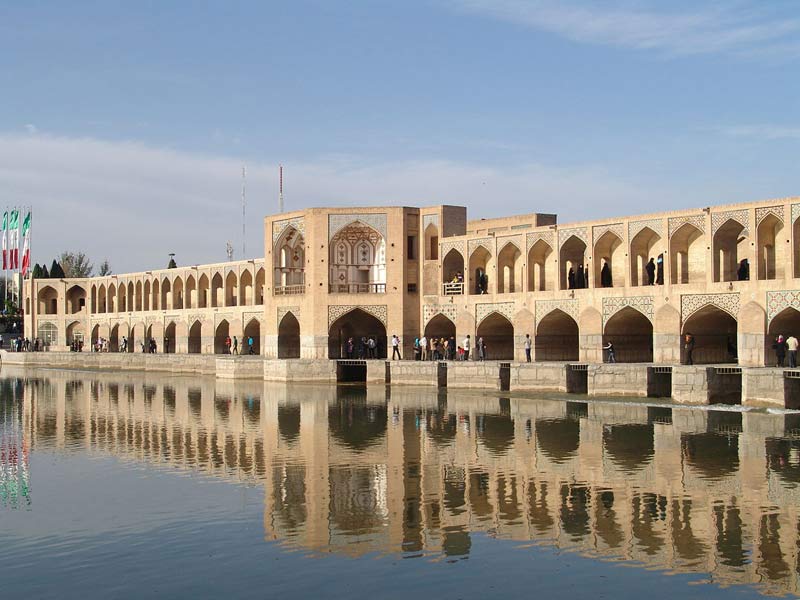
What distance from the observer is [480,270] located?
2827cm

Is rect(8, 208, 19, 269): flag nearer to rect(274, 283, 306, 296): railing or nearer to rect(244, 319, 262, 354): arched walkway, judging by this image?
rect(244, 319, 262, 354): arched walkway

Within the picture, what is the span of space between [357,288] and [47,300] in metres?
25.6

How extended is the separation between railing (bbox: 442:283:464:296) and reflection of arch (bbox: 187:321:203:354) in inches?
573

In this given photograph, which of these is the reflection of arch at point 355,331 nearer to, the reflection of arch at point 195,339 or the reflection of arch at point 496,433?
the reflection of arch at point 195,339

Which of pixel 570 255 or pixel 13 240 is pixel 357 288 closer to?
pixel 570 255

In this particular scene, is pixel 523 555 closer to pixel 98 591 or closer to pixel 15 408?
pixel 98 591

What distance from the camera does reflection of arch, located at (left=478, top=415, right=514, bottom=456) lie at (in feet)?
48.6

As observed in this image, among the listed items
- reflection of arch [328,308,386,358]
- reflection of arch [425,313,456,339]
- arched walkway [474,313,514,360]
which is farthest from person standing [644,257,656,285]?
reflection of arch [328,308,386,358]

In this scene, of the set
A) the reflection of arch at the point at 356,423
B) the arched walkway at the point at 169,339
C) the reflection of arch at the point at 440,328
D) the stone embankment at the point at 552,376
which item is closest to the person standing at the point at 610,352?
the stone embankment at the point at 552,376

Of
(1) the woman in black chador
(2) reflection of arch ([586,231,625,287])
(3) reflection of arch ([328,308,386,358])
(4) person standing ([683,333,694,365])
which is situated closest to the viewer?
(4) person standing ([683,333,694,365])

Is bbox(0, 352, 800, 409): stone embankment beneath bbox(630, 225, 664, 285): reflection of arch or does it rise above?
beneath

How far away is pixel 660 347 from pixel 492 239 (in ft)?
20.3

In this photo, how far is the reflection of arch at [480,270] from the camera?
90.4 ft

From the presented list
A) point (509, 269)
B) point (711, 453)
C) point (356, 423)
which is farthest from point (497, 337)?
point (711, 453)
